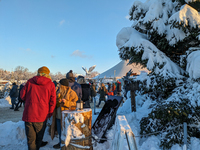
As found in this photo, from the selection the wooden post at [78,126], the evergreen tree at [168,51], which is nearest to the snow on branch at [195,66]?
the evergreen tree at [168,51]

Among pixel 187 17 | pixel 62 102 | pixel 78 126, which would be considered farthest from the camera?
pixel 187 17

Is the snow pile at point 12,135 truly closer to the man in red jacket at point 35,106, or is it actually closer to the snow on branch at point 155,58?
the man in red jacket at point 35,106

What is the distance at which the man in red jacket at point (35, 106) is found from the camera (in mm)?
2760

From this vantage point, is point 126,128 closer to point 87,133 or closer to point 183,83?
point 87,133

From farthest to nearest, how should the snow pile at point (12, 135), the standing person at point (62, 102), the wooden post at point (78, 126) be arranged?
the snow pile at point (12, 135), the standing person at point (62, 102), the wooden post at point (78, 126)

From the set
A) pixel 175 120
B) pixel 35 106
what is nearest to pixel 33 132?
pixel 35 106

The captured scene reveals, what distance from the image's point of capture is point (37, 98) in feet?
9.23

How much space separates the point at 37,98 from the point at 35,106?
0.51 ft

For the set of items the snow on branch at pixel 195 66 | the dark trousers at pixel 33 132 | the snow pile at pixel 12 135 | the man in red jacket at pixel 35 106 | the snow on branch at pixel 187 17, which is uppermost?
the snow on branch at pixel 187 17

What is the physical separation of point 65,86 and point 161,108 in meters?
2.70

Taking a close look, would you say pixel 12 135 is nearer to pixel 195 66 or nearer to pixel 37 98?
pixel 37 98

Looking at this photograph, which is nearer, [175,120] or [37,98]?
[37,98]

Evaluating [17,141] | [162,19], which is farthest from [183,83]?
[17,141]

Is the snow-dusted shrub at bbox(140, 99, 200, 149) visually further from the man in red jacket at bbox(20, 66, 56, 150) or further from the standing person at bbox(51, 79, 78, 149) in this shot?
Answer: the man in red jacket at bbox(20, 66, 56, 150)
